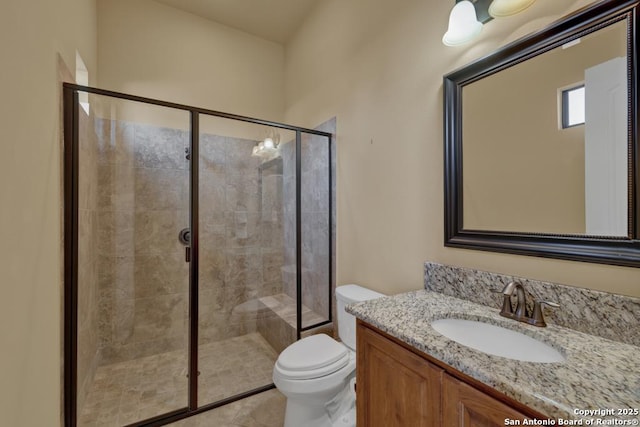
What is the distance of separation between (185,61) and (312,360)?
279cm

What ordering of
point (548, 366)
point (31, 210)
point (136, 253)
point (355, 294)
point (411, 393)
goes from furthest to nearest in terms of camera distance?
point (136, 253) → point (355, 294) → point (31, 210) → point (411, 393) → point (548, 366)

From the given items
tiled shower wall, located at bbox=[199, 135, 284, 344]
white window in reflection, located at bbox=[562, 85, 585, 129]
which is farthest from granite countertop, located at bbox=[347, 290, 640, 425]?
tiled shower wall, located at bbox=[199, 135, 284, 344]

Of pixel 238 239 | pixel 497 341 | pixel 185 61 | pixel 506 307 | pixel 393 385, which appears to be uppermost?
pixel 185 61

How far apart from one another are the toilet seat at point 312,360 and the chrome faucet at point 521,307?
87 cm

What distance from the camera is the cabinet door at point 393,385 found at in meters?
0.78

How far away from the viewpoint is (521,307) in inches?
37.5

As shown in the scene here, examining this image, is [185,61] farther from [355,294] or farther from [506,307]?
[506,307]

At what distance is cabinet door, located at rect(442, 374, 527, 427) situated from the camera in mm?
611

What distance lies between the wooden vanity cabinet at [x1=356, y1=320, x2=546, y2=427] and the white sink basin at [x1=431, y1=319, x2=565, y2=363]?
0.72 ft

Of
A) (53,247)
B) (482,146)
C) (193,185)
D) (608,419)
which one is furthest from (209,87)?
(608,419)

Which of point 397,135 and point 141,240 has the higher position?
point 397,135

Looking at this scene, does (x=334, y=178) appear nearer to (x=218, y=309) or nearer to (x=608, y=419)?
(x=218, y=309)

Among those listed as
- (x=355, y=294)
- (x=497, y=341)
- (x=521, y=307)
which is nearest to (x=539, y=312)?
(x=521, y=307)

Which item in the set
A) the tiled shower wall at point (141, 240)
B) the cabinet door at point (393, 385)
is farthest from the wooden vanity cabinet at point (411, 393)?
the tiled shower wall at point (141, 240)
